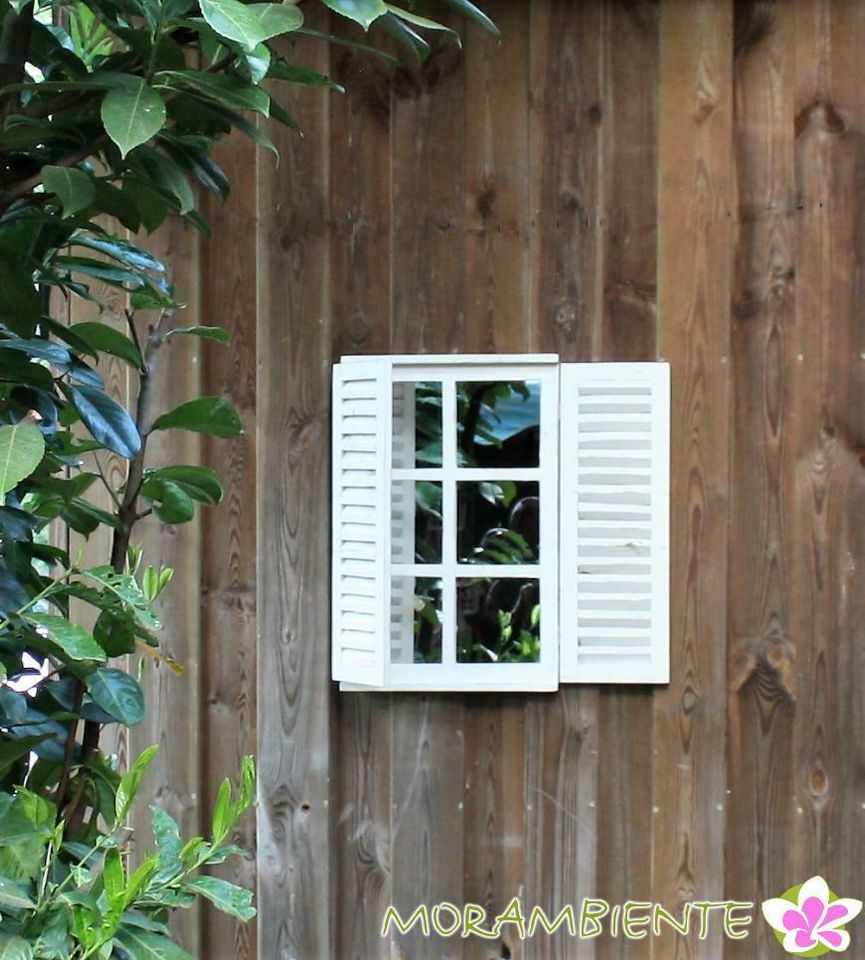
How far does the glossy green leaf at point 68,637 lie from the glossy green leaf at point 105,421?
0.80 feet

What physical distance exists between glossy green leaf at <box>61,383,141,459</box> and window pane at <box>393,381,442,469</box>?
3.79ft

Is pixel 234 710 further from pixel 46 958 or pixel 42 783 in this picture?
pixel 46 958

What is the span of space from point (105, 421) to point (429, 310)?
45.6 inches

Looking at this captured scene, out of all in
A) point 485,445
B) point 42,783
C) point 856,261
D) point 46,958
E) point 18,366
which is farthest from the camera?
point 485,445

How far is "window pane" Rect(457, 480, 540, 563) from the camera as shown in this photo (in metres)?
2.62

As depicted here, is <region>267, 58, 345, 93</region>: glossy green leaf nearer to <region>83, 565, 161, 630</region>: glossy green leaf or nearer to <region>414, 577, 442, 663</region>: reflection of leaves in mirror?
→ <region>83, 565, 161, 630</region>: glossy green leaf

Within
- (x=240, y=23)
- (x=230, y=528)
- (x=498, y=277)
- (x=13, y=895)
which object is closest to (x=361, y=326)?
(x=498, y=277)

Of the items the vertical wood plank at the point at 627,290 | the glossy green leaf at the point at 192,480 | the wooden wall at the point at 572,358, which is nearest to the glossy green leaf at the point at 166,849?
the glossy green leaf at the point at 192,480

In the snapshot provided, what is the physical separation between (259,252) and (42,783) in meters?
1.39

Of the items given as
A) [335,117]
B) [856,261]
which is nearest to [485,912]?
[856,261]

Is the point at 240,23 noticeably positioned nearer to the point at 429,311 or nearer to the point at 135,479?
the point at 135,479

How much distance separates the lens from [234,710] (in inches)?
96.9

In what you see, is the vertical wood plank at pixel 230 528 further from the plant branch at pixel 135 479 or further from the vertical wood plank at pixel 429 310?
the plant branch at pixel 135 479

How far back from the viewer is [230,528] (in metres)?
2.46
